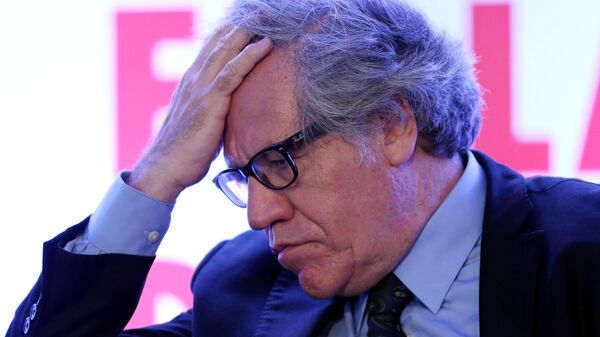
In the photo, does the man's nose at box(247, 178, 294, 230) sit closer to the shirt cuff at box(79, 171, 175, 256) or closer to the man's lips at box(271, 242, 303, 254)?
the man's lips at box(271, 242, 303, 254)

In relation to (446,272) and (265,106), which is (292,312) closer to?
(446,272)

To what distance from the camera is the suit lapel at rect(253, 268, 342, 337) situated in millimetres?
1980

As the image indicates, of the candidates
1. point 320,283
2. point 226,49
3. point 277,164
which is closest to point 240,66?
point 226,49

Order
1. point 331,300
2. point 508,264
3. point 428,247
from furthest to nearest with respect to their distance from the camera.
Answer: point 331,300 < point 428,247 < point 508,264

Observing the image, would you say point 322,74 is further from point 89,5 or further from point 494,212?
point 89,5

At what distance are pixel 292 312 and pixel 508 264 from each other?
507 mm

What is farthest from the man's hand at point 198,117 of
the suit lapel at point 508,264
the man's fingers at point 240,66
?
the suit lapel at point 508,264

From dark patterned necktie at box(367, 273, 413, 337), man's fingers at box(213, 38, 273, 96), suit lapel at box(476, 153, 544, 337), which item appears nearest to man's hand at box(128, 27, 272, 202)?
man's fingers at box(213, 38, 273, 96)

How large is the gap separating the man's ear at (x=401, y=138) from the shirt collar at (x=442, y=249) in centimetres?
16

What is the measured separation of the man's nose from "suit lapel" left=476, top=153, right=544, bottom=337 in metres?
0.39

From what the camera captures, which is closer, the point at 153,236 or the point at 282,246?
the point at 282,246

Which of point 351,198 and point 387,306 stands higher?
point 351,198

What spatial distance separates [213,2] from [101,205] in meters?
0.85

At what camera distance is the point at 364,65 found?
1792 millimetres
